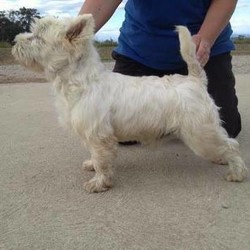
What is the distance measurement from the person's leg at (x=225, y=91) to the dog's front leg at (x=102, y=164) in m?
1.40

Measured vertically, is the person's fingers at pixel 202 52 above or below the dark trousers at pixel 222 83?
above

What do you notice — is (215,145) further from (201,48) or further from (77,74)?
(77,74)

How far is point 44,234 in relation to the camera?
106 inches

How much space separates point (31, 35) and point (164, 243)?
5.18 ft

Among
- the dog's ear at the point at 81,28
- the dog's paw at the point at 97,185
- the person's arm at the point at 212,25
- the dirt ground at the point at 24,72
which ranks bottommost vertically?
the dirt ground at the point at 24,72

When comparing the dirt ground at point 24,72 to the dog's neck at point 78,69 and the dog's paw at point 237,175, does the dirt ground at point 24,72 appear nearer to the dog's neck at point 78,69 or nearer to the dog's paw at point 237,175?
the dog's neck at point 78,69

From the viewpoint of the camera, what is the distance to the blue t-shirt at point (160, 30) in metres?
4.05

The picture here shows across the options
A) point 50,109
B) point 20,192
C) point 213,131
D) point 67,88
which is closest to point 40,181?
point 20,192

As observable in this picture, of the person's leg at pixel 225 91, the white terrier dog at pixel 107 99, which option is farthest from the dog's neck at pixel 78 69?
the person's leg at pixel 225 91

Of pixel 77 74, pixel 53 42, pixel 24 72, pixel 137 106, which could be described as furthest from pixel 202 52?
pixel 24 72

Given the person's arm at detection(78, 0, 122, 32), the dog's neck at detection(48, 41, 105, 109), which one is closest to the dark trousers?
the person's arm at detection(78, 0, 122, 32)

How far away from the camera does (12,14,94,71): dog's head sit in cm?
319

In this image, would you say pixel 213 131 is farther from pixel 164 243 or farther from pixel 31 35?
pixel 31 35

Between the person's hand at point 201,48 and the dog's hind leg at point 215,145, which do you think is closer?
the dog's hind leg at point 215,145
